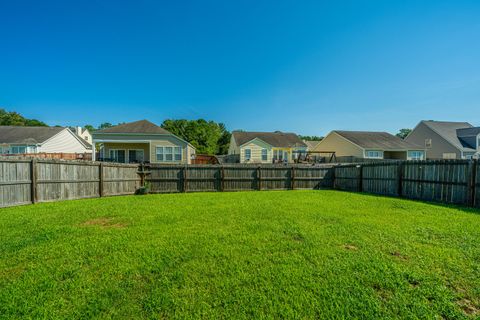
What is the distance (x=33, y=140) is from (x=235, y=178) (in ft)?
85.2

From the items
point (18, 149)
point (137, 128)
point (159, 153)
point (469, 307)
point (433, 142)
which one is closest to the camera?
point (469, 307)

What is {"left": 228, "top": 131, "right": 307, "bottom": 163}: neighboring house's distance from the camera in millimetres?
25773

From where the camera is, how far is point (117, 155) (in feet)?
69.3

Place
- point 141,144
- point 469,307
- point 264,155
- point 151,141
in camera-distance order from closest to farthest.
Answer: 1. point 469,307
2. point 151,141
3. point 141,144
4. point 264,155

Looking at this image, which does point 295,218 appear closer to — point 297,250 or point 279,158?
point 297,250

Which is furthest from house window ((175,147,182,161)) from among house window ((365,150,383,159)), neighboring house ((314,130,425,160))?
house window ((365,150,383,159))

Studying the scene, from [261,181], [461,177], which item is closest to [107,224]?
[261,181]

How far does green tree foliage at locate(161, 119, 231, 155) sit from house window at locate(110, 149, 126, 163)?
71.9 ft

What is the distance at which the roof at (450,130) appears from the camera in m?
27.7

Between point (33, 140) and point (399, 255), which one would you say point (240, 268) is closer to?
point (399, 255)

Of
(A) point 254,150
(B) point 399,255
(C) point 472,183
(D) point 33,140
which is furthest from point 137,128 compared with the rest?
(C) point 472,183

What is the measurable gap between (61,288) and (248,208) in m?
5.18

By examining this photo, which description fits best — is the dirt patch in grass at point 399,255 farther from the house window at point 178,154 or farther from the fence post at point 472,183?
the house window at point 178,154

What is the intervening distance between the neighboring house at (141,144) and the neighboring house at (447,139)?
31738 millimetres
